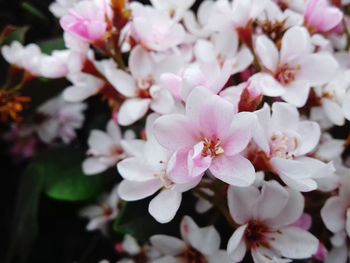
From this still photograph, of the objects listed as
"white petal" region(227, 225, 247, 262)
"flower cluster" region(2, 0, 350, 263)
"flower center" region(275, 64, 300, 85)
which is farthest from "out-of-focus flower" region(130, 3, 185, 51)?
"white petal" region(227, 225, 247, 262)

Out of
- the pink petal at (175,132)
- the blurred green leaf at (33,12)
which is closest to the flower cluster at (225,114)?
the pink petal at (175,132)

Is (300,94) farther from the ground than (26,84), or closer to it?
farther from the ground

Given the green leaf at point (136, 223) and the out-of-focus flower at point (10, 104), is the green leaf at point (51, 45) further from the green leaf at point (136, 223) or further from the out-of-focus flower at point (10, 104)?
the green leaf at point (136, 223)

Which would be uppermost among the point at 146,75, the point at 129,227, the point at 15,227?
the point at 146,75

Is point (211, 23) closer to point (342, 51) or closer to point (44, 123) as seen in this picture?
point (342, 51)

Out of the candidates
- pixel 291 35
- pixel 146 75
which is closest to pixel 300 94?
pixel 291 35

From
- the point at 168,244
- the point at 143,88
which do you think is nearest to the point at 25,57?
the point at 143,88
